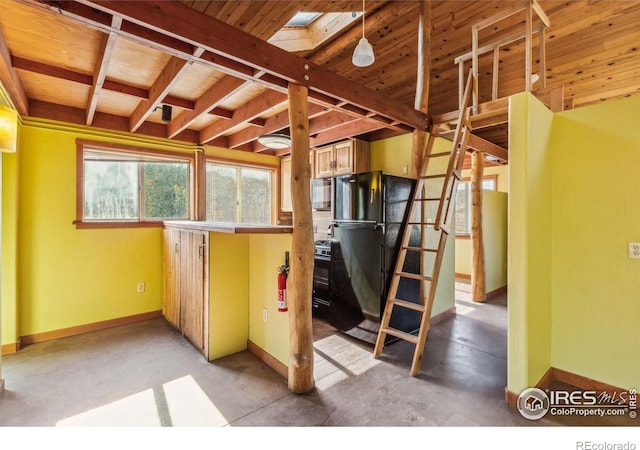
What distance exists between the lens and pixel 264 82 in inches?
83.0

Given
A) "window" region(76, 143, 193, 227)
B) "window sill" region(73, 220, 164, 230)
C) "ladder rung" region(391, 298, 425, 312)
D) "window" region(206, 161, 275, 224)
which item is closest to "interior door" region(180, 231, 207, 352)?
"window sill" region(73, 220, 164, 230)

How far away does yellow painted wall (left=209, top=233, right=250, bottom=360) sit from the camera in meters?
2.71

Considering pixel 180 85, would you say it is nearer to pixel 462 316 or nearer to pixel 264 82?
pixel 264 82

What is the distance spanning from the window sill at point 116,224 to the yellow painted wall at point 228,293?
5.89 feet

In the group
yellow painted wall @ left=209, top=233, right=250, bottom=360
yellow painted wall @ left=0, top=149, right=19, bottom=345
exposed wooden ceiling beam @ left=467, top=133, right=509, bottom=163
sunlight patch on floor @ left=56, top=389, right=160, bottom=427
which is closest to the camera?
Result: sunlight patch on floor @ left=56, top=389, right=160, bottom=427

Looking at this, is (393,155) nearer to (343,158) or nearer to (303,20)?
(343,158)

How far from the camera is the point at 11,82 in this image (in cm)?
236

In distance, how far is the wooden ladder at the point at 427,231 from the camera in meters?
2.59

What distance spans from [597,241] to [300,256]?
7.50 ft

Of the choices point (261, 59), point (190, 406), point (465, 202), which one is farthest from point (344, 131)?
point (465, 202)

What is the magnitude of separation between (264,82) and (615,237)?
285 centimetres

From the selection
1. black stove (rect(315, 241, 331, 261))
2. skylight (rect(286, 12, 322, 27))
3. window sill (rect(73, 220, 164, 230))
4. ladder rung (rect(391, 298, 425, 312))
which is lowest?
ladder rung (rect(391, 298, 425, 312))

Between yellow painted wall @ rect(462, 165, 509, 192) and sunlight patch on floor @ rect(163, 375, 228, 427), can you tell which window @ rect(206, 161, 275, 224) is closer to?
sunlight patch on floor @ rect(163, 375, 228, 427)

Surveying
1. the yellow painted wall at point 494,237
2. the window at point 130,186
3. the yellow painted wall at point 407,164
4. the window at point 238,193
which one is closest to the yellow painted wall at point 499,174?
the yellow painted wall at point 494,237
